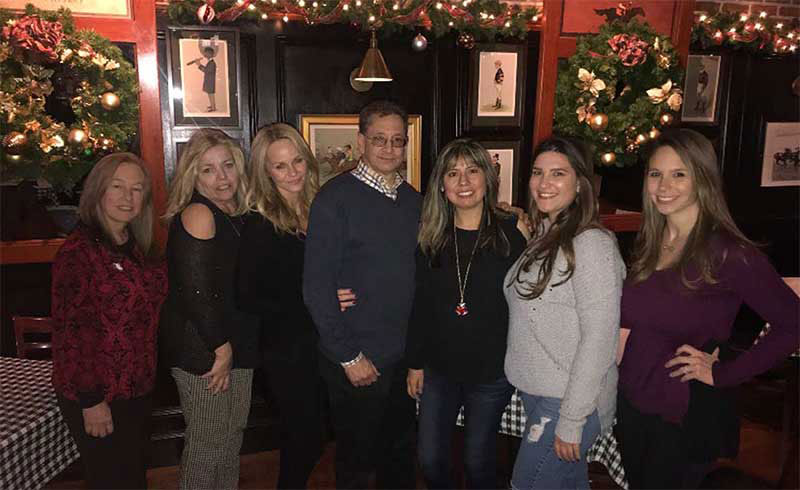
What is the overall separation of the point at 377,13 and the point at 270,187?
5.52 feet

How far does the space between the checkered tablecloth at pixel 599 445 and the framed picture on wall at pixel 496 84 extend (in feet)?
7.88

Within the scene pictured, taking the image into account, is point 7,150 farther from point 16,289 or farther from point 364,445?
point 364,445

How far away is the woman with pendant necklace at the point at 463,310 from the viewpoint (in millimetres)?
2160

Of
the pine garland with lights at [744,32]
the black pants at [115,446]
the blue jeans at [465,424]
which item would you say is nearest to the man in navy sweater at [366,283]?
the blue jeans at [465,424]

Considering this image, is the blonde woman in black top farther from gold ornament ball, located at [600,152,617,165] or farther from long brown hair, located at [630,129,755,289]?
gold ornament ball, located at [600,152,617,165]

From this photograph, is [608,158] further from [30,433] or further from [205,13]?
[30,433]

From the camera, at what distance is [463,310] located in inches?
85.1

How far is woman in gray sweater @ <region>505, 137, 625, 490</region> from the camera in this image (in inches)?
72.1

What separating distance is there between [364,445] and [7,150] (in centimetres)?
242

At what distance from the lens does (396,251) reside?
2320 millimetres

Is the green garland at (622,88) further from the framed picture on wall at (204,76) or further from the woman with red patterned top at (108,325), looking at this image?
the woman with red patterned top at (108,325)

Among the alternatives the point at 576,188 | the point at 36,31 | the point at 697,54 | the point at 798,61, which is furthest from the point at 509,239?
the point at 798,61

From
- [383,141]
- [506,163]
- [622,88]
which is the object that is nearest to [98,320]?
[383,141]

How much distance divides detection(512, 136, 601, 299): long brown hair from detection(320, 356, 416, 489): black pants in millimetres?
760
